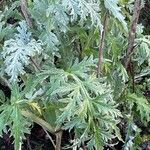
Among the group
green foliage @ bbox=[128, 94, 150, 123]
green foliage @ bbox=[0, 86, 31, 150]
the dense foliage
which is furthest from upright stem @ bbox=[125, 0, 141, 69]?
green foliage @ bbox=[0, 86, 31, 150]

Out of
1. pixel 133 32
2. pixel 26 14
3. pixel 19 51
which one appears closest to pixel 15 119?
pixel 19 51

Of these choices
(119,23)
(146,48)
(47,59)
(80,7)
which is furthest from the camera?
(146,48)

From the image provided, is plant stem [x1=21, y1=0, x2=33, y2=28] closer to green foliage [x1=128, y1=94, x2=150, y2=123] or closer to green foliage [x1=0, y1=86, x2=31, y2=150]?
green foliage [x1=0, y1=86, x2=31, y2=150]

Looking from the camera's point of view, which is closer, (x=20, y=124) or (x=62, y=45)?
(x=20, y=124)

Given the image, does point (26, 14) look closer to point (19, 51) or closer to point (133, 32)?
point (19, 51)

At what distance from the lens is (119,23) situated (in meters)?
1.61

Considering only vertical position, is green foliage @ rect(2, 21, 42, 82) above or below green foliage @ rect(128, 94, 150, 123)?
above

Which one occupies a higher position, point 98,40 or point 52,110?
point 98,40

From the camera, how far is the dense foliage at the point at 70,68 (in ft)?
5.09

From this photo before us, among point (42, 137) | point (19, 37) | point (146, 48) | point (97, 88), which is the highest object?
point (19, 37)

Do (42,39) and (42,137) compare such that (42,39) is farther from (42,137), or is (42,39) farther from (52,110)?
(42,137)

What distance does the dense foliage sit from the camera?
61.1 inches

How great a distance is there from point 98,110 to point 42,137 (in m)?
0.77

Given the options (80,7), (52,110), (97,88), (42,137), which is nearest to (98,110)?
(97,88)
